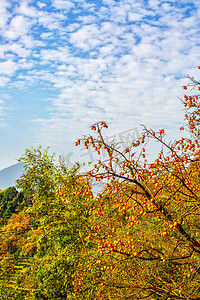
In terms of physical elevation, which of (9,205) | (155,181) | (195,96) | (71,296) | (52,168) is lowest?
(71,296)

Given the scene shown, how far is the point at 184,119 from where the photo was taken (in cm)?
865

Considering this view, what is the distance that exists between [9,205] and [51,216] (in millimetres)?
53369

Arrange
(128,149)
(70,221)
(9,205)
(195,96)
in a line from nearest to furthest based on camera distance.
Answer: (128,149) < (195,96) < (70,221) < (9,205)

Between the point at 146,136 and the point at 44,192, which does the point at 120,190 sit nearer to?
the point at 146,136

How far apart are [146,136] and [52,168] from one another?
14.9 metres

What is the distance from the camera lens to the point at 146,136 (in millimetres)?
5254

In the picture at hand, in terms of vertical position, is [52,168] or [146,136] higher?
[52,168]

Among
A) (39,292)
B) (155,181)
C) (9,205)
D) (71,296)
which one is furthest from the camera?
(9,205)

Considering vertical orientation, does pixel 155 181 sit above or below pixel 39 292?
above

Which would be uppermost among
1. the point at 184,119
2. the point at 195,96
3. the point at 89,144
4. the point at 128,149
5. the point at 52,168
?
the point at 52,168

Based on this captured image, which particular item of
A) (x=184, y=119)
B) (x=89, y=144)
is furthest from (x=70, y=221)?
(x=89, y=144)

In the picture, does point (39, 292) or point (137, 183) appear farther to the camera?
point (39, 292)

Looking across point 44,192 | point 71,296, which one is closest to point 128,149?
point 71,296

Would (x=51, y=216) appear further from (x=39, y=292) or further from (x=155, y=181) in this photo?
(x=155, y=181)
